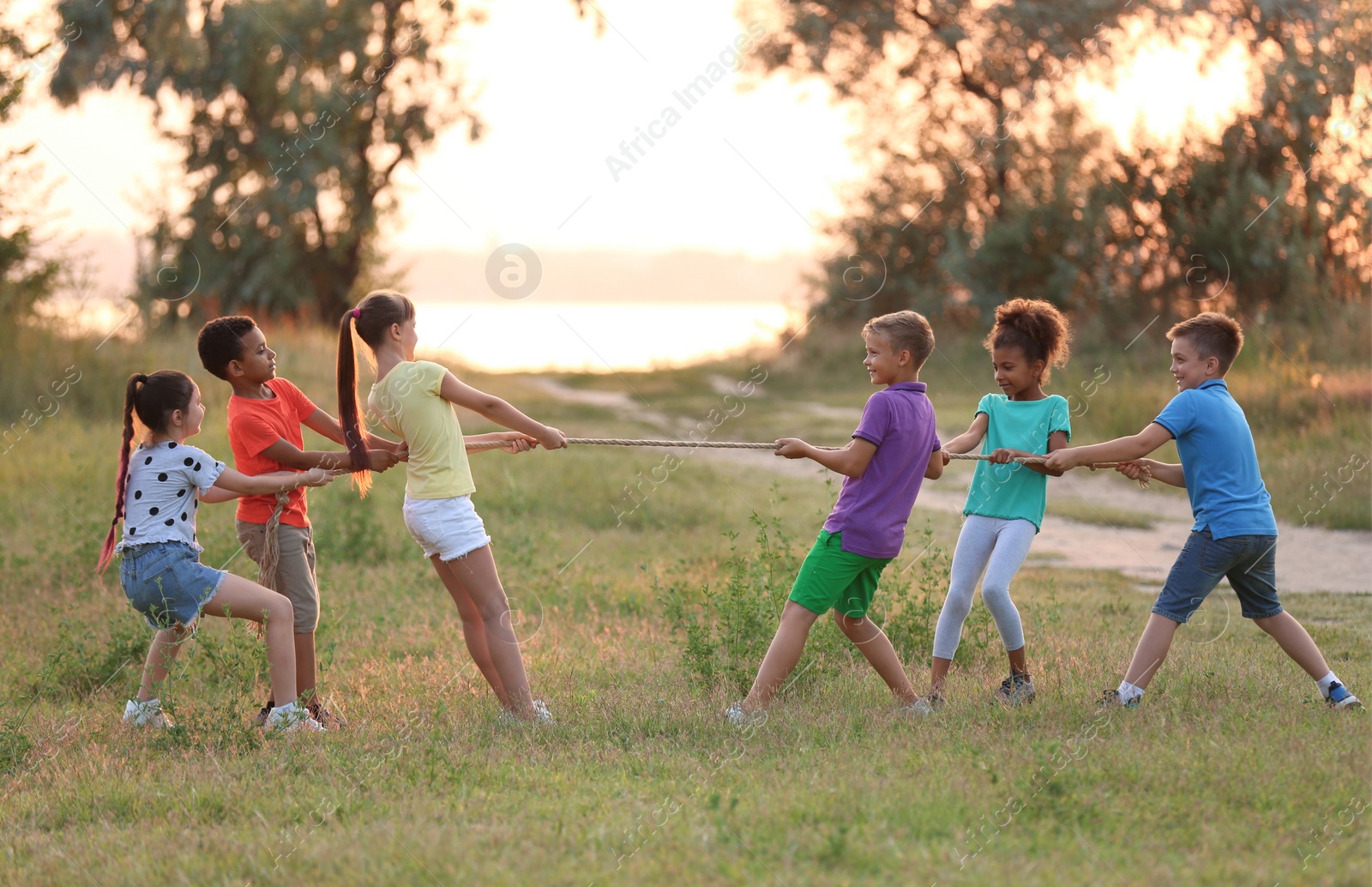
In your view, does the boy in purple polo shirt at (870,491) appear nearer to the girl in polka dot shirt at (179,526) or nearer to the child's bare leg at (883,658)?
the child's bare leg at (883,658)

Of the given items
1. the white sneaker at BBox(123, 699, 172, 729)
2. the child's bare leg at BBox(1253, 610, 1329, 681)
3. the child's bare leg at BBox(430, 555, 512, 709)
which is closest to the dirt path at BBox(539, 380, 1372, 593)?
the child's bare leg at BBox(1253, 610, 1329, 681)

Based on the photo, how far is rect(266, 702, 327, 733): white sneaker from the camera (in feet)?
15.9

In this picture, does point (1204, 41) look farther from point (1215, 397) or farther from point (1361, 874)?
point (1361, 874)

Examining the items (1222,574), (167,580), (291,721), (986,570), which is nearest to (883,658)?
(986,570)

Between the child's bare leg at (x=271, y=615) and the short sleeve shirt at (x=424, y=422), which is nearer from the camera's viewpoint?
the short sleeve shirt at (x=424, y=422)

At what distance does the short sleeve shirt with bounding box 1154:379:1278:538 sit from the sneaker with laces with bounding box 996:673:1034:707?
99cm

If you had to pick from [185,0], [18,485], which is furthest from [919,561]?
[185,0]

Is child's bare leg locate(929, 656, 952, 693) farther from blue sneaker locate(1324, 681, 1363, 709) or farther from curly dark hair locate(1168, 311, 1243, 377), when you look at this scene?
curly dark hair locate(1168, 311, 1243, 377)

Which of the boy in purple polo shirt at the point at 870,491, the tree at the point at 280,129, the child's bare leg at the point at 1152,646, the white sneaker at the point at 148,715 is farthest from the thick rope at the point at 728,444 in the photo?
the tree at the point at 280,129

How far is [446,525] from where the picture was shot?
482cm

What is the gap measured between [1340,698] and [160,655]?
199 inches

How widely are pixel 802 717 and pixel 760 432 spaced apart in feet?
39.3

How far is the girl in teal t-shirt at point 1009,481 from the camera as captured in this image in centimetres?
512

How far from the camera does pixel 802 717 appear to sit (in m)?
4.99
